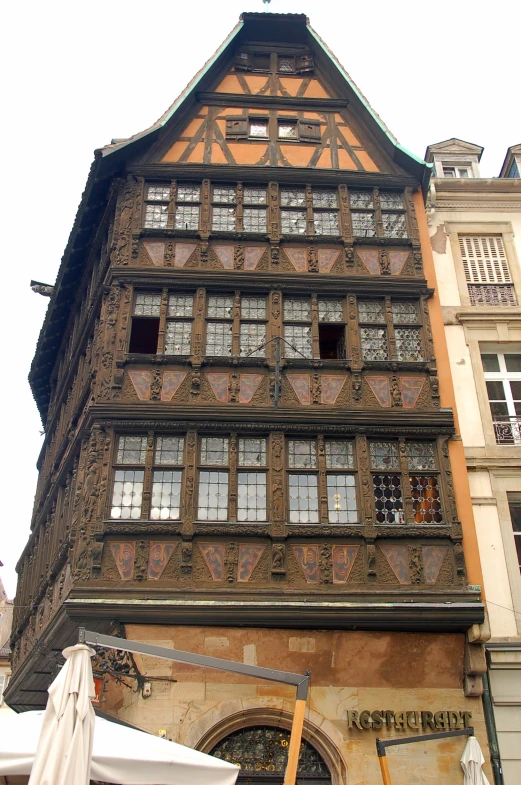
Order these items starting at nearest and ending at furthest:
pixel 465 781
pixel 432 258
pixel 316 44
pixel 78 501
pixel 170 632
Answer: pixel 465 781 < pixel 170 632 < pixel 78 501 < pixel 432 258 < pixel 316 44

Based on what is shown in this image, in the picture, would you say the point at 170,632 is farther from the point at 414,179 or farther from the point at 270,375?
the point at 414,179

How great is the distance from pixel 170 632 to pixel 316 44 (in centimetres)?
1247

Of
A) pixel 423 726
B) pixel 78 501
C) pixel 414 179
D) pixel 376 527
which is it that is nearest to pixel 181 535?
pixel 78 501

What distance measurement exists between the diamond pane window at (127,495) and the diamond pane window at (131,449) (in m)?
0.20

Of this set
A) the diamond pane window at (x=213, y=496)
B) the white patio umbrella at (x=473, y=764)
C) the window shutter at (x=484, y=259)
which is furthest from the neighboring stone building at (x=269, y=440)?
the window shutter at (x=484, y=259)

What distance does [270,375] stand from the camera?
1422cm

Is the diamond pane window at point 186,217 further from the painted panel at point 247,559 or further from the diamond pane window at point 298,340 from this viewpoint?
the painted panel at point 247,559

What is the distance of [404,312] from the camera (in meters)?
15.2

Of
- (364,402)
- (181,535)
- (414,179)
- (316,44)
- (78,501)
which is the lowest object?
(181,535)

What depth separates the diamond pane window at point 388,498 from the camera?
13.2 metres

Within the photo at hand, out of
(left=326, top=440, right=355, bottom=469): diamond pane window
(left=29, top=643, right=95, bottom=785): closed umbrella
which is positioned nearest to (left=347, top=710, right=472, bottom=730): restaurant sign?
(left=326, top=440, right=355, bottom=469): diamond pane window

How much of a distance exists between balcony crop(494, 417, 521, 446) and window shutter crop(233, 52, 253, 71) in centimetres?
921

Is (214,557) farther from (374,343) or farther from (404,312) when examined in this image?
(404,312)

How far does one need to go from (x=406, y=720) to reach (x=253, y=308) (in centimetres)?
730
